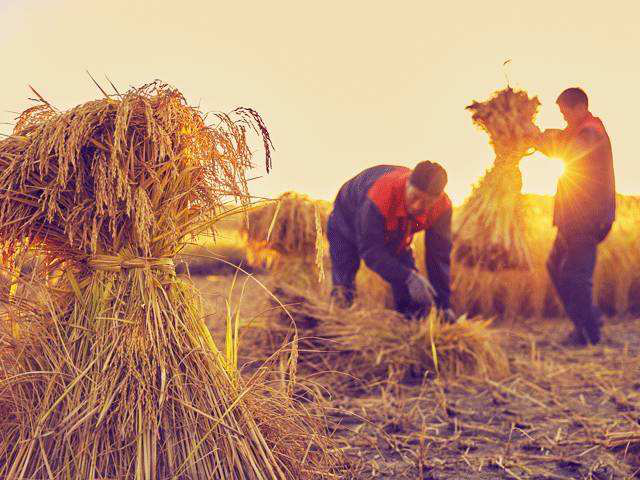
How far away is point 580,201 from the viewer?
4.52 metres

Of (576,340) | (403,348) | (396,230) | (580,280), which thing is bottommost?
(576,340)

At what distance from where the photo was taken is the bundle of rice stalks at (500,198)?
465 cm

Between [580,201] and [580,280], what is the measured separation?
0.62 metres

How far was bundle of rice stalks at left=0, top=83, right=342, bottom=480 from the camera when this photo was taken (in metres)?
1.50

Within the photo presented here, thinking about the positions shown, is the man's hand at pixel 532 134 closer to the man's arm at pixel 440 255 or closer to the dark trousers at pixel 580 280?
the dark trousers at pixel 580 280

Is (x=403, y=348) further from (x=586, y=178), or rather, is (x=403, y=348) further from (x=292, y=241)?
(x=586, y=178)

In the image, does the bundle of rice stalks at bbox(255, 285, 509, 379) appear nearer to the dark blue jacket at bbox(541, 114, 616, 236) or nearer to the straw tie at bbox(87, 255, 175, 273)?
the dark blue jacket at bbox(541, 114, 616, 236)

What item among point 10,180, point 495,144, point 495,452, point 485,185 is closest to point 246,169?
point 10,180

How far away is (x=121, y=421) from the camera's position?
1506 mm

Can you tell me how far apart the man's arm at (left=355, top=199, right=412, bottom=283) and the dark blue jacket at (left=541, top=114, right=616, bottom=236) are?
5.02ft

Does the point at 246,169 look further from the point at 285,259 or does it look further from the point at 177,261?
the point at 285,259

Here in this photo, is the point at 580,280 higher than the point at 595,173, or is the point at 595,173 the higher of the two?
the point at 595,173

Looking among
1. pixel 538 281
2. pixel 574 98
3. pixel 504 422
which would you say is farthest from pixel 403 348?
pixel 538 281

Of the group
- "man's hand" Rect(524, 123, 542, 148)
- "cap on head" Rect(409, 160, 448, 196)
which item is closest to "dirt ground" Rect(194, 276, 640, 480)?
"cap on head" Rect(409, 160, 448, 196)
